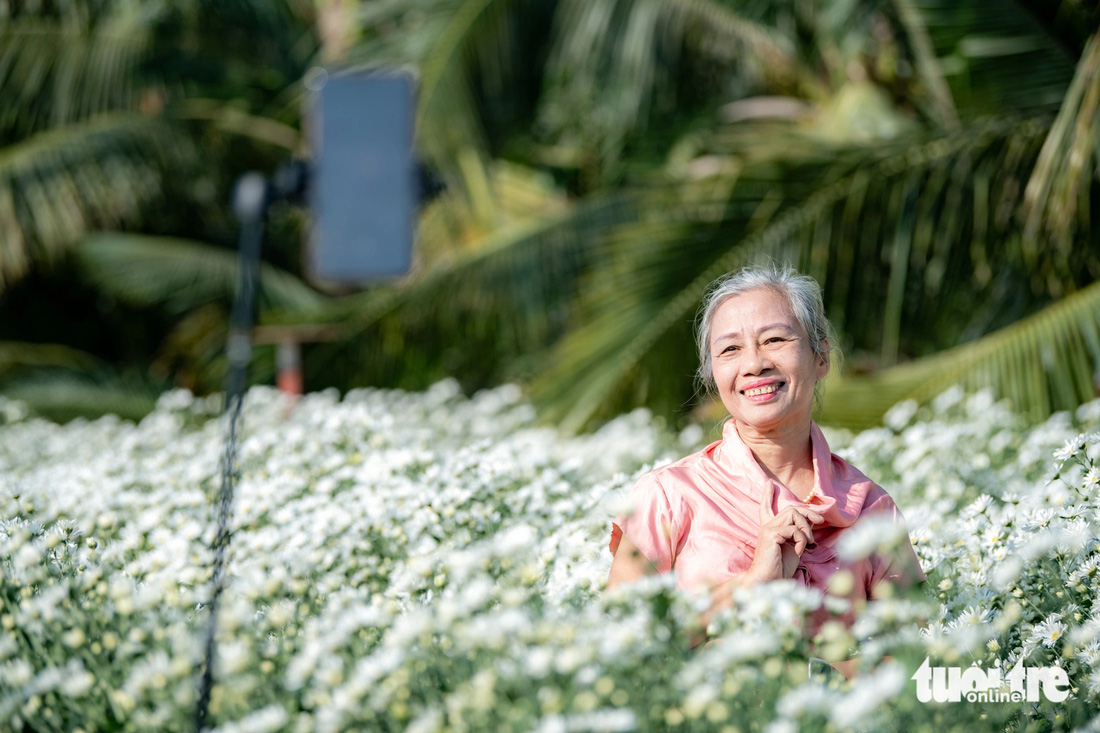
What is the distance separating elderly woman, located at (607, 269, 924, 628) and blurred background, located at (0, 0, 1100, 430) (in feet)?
1.43

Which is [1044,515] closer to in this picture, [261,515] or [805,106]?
[261,515]

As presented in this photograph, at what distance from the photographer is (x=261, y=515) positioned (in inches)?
111

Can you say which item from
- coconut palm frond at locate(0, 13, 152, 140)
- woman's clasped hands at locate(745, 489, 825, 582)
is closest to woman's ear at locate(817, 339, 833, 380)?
woman's clasped hands at locate(745, 489, 825, 582)

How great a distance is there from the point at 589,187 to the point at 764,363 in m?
7.85

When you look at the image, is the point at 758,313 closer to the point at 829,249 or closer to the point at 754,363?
the point at 754,363

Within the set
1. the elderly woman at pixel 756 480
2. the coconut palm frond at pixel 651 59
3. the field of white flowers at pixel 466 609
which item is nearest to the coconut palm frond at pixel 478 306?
the coconut palm frond at pixel 651 59

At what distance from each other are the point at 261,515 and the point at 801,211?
9.95 ft

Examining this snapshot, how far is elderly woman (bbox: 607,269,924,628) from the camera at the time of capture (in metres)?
1.94

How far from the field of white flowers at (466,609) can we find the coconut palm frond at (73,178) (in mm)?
5438

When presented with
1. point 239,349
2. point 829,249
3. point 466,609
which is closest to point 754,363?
point 466,609

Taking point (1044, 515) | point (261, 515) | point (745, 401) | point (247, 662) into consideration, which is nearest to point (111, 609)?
point (247, 662)

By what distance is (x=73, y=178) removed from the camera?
846 centimetres

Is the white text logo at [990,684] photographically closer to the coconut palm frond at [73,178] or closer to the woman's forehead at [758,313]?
the woman's forehead at [758,313]

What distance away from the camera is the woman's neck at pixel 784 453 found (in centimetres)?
203
